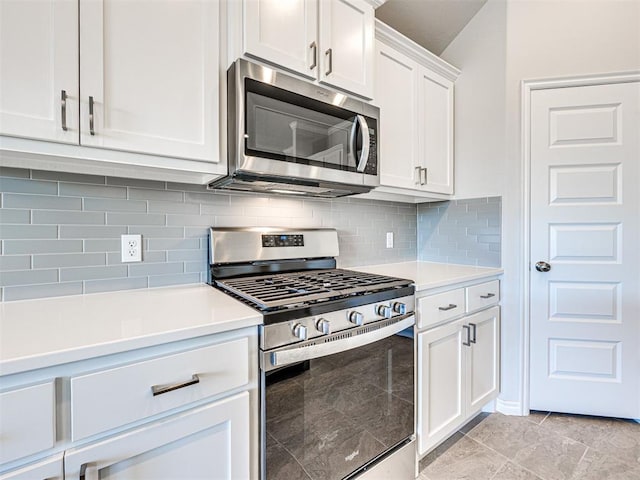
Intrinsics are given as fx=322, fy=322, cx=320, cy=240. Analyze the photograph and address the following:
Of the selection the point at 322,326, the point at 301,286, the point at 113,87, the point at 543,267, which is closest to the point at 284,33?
the point at 113,87

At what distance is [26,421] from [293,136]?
1.18 meters

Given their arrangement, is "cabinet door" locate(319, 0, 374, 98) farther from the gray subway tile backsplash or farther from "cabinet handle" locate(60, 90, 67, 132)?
"cabinet handle" locate(60, 90, 67, 132)

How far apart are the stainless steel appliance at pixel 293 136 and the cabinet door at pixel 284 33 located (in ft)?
0.25

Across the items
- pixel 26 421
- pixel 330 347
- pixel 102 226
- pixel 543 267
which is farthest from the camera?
pixel 543 267

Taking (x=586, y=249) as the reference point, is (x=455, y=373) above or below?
below

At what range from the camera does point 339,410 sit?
1200 millimetres

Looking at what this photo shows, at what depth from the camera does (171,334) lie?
2.73 ft

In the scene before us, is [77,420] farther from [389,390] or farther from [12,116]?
[389,390]

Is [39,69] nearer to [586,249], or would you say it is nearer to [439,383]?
[439,383]

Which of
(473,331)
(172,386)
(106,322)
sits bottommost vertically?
(473,331)

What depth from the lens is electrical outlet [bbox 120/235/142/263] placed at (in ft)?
4.33

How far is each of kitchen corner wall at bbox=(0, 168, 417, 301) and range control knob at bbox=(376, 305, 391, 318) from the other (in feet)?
2.46

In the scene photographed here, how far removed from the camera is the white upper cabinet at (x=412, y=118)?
1832 millimetres

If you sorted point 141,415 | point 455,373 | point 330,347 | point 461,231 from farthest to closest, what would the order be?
point 461,231, point 455,373, point 330,347, point 141,415
